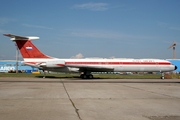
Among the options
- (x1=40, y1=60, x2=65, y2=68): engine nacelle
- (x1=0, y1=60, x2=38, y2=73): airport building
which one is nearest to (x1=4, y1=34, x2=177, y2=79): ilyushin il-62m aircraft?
(x1=40, y1=60, x2=65, y2=68): engine nacelle

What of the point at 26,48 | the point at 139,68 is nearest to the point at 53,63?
the point at 26,48

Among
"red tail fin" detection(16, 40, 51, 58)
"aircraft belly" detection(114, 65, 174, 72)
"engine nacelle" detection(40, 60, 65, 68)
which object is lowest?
"aircraft belly" detection(114, 65, 174, 72)

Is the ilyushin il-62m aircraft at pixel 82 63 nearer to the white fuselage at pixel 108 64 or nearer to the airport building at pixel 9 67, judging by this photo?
the white fuselage at pixel 108 64

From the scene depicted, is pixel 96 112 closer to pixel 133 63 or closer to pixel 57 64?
pixel 57 64

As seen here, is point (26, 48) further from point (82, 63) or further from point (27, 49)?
point (82, 63)

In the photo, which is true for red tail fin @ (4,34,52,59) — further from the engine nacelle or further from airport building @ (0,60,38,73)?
airport building @ (0,60,38,73)

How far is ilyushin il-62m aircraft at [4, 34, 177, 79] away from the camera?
29.0 meters

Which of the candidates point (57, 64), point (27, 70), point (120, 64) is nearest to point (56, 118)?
point (57, 64)

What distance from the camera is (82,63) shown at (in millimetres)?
29969

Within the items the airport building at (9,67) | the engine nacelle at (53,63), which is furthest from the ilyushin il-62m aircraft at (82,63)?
the airport building at (9,67)

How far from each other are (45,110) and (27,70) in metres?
67.0

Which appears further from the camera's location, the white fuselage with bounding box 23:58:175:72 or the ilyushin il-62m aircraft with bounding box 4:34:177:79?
the white fuselage with bounding box 23:58:175:72

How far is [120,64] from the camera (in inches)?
1187

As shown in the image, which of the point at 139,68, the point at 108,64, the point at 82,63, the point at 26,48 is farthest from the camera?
the point at 139,68
